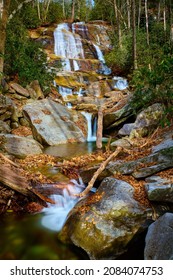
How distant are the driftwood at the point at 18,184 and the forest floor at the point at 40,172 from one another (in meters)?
0.02

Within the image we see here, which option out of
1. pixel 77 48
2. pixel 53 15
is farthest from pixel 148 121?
pixel 53 15

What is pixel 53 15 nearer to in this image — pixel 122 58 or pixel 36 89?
pixel 122 58

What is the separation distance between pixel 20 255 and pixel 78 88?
45.6 ft

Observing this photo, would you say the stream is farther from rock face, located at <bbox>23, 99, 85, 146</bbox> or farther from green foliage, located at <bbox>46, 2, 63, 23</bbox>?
green foliage, located at <bbox>46, 2, 63, 23</bbox>

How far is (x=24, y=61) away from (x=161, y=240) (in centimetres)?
1301

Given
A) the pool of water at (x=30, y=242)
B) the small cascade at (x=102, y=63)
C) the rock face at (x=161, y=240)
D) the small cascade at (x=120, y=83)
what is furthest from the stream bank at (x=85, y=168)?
the small cascade at (x=102, y=63)

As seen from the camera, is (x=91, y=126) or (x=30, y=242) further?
(x=91, y=126)

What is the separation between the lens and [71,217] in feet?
14.3

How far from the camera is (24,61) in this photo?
14.0 metres

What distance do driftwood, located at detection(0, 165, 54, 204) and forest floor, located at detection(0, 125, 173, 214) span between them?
0.07ft

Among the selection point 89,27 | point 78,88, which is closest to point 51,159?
point 78,88

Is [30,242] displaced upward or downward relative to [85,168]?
downward

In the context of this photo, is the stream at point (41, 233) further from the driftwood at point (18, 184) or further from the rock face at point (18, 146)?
the rock face at point (18, 146)
